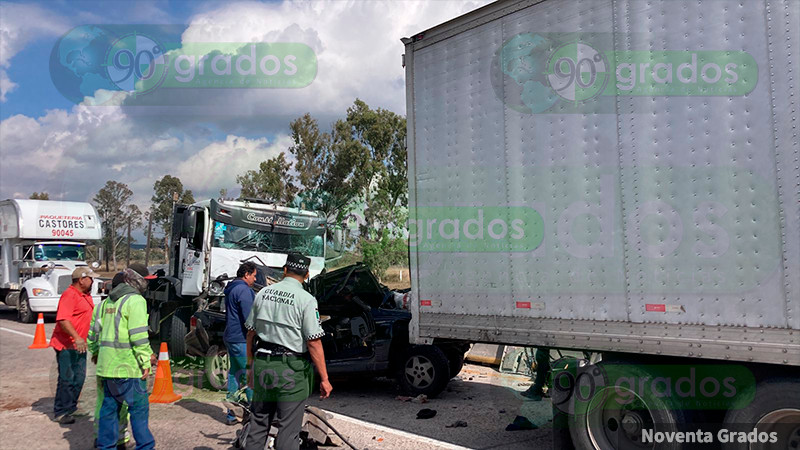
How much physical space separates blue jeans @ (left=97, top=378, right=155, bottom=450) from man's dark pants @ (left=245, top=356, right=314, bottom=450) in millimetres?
1224

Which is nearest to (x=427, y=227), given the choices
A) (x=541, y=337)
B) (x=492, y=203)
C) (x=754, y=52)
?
(x=492, y=203)

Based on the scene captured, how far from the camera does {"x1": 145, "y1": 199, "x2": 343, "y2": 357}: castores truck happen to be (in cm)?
1070

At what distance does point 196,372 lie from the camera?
32.9ft

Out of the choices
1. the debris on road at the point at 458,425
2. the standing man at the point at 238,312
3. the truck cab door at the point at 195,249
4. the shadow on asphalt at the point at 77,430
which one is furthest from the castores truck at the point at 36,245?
the debris on road at the point at 458,425

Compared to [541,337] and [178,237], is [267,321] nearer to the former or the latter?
[541,337]

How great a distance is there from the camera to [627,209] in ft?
15.1

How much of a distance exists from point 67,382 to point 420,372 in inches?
Answer: 171

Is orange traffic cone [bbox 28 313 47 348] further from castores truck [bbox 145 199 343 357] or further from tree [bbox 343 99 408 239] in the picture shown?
tree [bbox 343 99 408 239]

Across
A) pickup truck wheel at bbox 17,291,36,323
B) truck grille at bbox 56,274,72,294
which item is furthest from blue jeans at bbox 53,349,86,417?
pickup truck wheel at bbox 17,291,36,323

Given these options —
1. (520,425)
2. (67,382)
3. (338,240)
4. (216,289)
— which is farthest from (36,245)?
(520,425)

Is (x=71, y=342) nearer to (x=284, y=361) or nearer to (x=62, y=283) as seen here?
(x=284, y=361)

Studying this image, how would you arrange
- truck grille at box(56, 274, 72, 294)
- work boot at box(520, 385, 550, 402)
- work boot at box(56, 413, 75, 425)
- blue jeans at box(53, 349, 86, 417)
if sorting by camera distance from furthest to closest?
truck grille at box(56, 274, 72, 294) < work boot at box(520, 385, 550, 402) < blue jeans at box(53, 349, 86, 417) < work boot at box(56, 413, 75, 425)

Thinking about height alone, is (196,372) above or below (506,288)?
below

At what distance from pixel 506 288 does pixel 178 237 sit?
29.5ft
